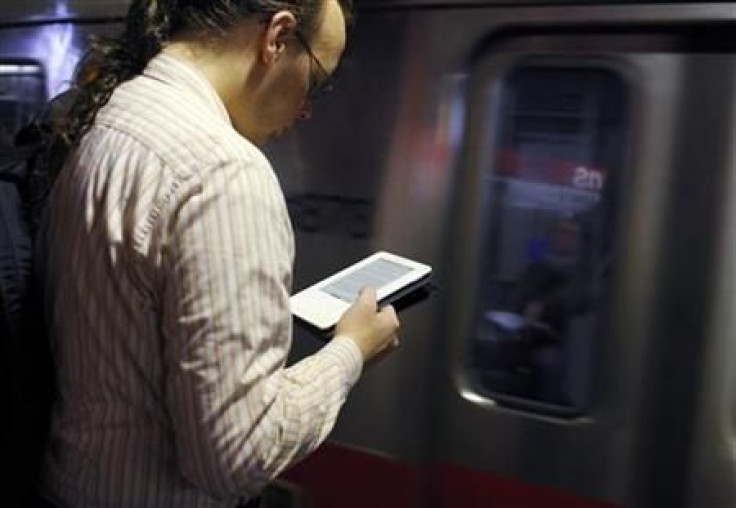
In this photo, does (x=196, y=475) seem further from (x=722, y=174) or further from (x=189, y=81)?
(x=722, y=174)

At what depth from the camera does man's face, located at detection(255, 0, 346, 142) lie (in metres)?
1.20

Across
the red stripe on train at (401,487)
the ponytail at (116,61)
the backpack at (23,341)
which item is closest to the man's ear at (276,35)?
the ponytail at (116,61)

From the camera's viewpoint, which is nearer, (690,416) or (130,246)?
(130,246)

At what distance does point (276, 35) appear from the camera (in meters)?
A: 1.16

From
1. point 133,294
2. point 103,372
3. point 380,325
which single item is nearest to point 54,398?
point 103,372

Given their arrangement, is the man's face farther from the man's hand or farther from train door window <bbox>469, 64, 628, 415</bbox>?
train door window <bbox>469, 64, 628, 415</bbox>

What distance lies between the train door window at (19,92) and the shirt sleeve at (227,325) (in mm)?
2330

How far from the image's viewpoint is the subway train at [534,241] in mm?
1854

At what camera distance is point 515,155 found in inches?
82.0

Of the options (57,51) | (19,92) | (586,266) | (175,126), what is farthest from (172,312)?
(19,92)

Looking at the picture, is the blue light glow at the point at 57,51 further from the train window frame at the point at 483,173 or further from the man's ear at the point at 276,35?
the man's ear at the point at 276,35

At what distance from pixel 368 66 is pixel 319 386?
1.21 metres

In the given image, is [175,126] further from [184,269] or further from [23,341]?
[23,341]

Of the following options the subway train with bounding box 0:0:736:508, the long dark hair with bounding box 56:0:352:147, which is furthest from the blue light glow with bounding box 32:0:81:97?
the long dark hair with bounding box 56:0:352:147
